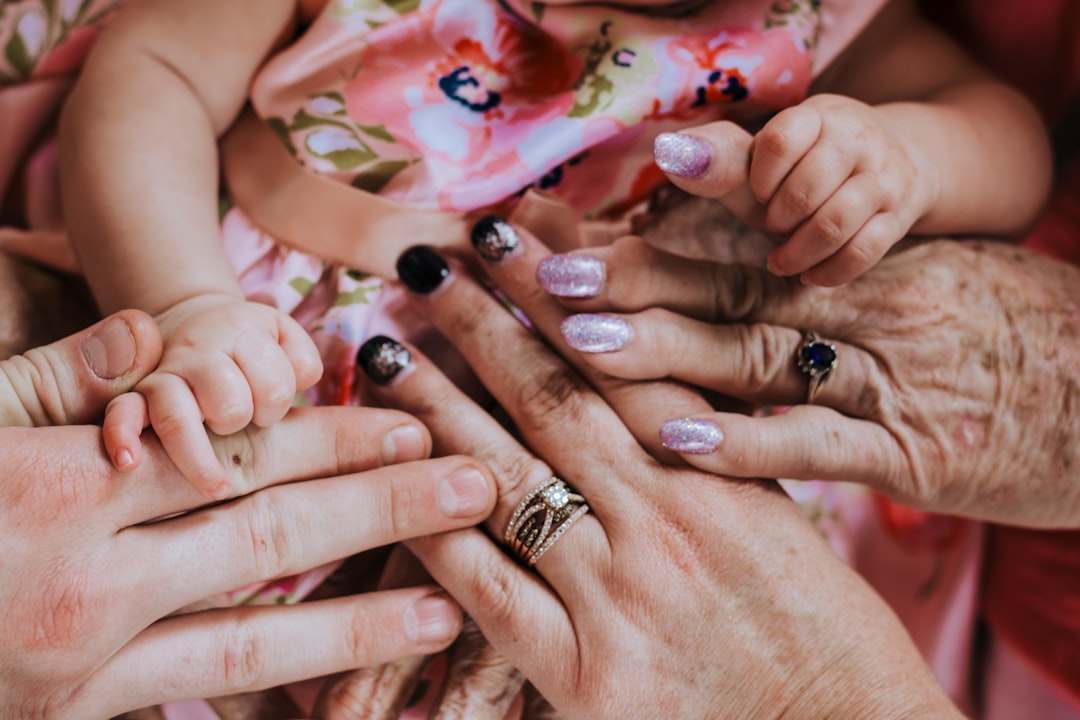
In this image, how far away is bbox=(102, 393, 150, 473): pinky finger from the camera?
683mm

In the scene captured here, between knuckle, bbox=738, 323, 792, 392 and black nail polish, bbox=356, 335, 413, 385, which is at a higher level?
knuckle, bbox=738, 323, 792, 392

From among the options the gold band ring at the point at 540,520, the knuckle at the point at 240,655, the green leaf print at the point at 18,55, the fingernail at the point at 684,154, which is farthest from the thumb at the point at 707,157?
the green leaf print at the point at 18,55

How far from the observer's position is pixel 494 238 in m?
0.91

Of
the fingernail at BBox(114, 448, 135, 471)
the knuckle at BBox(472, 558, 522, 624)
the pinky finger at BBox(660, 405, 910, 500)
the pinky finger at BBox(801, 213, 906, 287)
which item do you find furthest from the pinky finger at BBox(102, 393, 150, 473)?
the pinky finger at BBox(801, 213, 906, 287)

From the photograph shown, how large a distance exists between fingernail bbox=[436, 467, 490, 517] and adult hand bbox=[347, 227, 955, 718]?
40 millimetres

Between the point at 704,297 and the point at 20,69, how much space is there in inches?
36.0

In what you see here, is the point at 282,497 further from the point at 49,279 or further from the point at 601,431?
the point at 49,279

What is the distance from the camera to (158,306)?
0.84m

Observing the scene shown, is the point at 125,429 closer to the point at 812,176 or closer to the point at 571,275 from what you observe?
the point at 571,275

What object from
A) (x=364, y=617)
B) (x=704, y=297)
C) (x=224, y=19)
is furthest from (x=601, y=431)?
(x=224, y=19)

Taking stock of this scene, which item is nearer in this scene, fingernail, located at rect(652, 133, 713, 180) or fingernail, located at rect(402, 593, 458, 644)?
fingernail, located at rect(652, 133, 713, 180)

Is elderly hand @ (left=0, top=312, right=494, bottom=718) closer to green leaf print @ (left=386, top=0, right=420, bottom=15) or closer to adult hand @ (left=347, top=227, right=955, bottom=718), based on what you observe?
adult hand @ (left=347, top=227, right=955, bottom=718)

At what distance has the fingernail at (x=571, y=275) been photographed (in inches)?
33.5

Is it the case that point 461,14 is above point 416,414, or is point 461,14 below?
above
